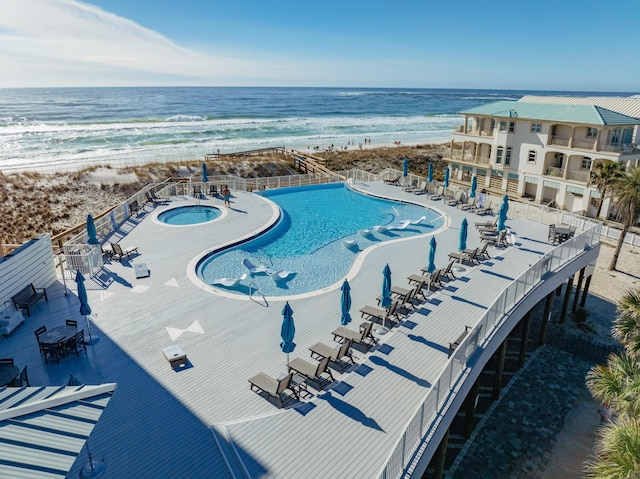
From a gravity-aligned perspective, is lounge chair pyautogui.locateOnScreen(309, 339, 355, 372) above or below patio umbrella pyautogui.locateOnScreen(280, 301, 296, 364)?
below

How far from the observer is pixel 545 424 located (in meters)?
12.5

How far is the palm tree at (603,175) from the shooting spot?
87.9 ft

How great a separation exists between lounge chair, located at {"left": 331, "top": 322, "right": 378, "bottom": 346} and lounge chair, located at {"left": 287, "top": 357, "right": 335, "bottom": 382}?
130 cm

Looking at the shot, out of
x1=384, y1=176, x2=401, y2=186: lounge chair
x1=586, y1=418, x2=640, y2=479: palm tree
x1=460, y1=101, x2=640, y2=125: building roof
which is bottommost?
x1=384, y1=176, x2=401, y2=186: lounge chair

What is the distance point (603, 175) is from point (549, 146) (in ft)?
19.4

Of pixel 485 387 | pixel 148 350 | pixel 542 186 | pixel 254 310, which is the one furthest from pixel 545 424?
pixel 542 186

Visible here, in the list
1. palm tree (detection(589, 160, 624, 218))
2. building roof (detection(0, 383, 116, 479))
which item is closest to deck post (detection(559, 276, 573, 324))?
palm tree (detection(589, 160, 624, 218))

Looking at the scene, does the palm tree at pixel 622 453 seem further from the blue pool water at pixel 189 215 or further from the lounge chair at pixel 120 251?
the blue pool water at pixel 189 215

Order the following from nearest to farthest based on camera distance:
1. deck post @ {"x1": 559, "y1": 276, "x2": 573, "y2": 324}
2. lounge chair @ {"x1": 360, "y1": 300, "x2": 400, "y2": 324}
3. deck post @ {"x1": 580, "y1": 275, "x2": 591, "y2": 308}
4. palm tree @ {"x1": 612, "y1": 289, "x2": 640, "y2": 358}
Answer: palm tree @ {"x1": 612, "y1": 289, "x2": 640, "y2": 358} < lounge chair @ {"x1": 360, "y1": 300, "x2": 400, "y2": 324} < deck post @ {"x1": 559, "y1": 276, "x2": 573, "y2": 324} < deck post @ {"x1": 580, "y1": 275, "x2": 591, "y2": 308}

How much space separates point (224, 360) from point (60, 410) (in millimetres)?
5469

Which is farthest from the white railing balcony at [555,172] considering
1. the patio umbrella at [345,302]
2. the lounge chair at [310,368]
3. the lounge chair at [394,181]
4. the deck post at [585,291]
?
the lounge chair at [310,368]

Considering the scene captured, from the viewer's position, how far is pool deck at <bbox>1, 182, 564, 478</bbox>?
27.0ft

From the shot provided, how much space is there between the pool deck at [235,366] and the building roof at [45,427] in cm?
255

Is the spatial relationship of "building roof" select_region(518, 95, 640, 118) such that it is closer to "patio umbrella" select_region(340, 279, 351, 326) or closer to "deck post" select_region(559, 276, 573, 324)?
"deck post" select_region(559, 276, 573, 324)
